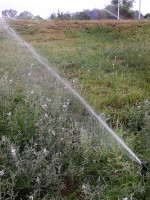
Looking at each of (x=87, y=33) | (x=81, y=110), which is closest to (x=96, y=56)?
(x=81, y=110)

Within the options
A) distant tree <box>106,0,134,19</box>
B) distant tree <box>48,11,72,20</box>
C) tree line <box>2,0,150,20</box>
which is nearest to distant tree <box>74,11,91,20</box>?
tree line <box>2,0,150,20</box>

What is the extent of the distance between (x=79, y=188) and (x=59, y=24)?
9673 mm

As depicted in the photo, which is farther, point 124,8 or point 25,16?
point 124,8

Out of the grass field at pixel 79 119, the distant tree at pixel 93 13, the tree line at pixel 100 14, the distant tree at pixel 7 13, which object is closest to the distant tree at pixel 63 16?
the tree line at pixel 100 14

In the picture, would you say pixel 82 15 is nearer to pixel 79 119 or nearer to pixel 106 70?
pixel 106 70

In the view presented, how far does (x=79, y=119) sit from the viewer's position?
300 cm

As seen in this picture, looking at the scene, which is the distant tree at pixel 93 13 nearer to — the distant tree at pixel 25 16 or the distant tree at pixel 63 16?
the distant tree at pixel 63 16

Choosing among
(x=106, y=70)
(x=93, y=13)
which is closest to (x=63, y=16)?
(x=93, y=13)

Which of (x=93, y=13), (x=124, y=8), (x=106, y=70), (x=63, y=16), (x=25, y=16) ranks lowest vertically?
(x=106, y=70)

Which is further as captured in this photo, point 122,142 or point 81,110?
point 81,110

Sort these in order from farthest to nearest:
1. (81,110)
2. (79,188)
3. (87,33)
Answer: (87,33)
(81,110)
(79,188)

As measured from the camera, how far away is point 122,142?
2377 millimetres

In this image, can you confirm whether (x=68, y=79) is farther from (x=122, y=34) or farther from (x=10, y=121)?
(x=122, y=34)

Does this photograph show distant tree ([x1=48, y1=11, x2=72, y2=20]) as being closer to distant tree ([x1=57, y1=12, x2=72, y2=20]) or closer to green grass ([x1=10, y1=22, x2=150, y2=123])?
distant tree ([x1=57, y1=12, x2=72, y2=20])
